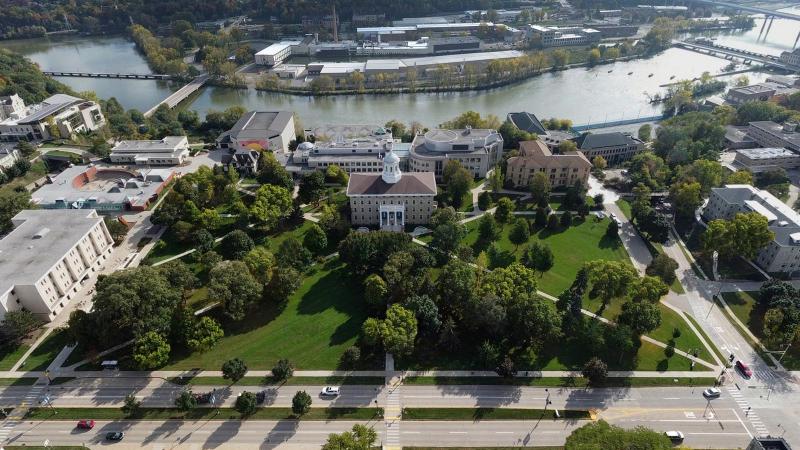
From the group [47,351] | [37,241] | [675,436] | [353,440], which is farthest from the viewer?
[37,241]

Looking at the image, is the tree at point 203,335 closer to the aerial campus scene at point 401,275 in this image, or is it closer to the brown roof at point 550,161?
the aerial campus scene at point 401,275

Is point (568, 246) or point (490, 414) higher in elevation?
point (568, 246)

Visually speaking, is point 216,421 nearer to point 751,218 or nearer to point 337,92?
point 751,218

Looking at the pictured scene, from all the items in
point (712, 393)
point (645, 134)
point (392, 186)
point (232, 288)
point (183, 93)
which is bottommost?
point (712, 393)

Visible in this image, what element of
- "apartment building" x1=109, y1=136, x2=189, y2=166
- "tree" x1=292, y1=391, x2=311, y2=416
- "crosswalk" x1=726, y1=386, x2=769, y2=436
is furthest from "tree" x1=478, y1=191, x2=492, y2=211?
"apartment building" x1=109, y1=136, x2=189, y2=166

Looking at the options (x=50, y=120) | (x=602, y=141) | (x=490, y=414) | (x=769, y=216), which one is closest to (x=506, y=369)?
(x=490, y=414)

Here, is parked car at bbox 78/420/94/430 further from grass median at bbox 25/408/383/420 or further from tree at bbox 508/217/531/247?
tree at bbox 508/217/531/247

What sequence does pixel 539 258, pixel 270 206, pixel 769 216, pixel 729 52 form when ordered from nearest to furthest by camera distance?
1. pixel 539 258
2. pixel 769 216
3. pixel 270 206
4. pixel 729 52

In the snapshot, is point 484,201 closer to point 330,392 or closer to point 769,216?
point 769,216
